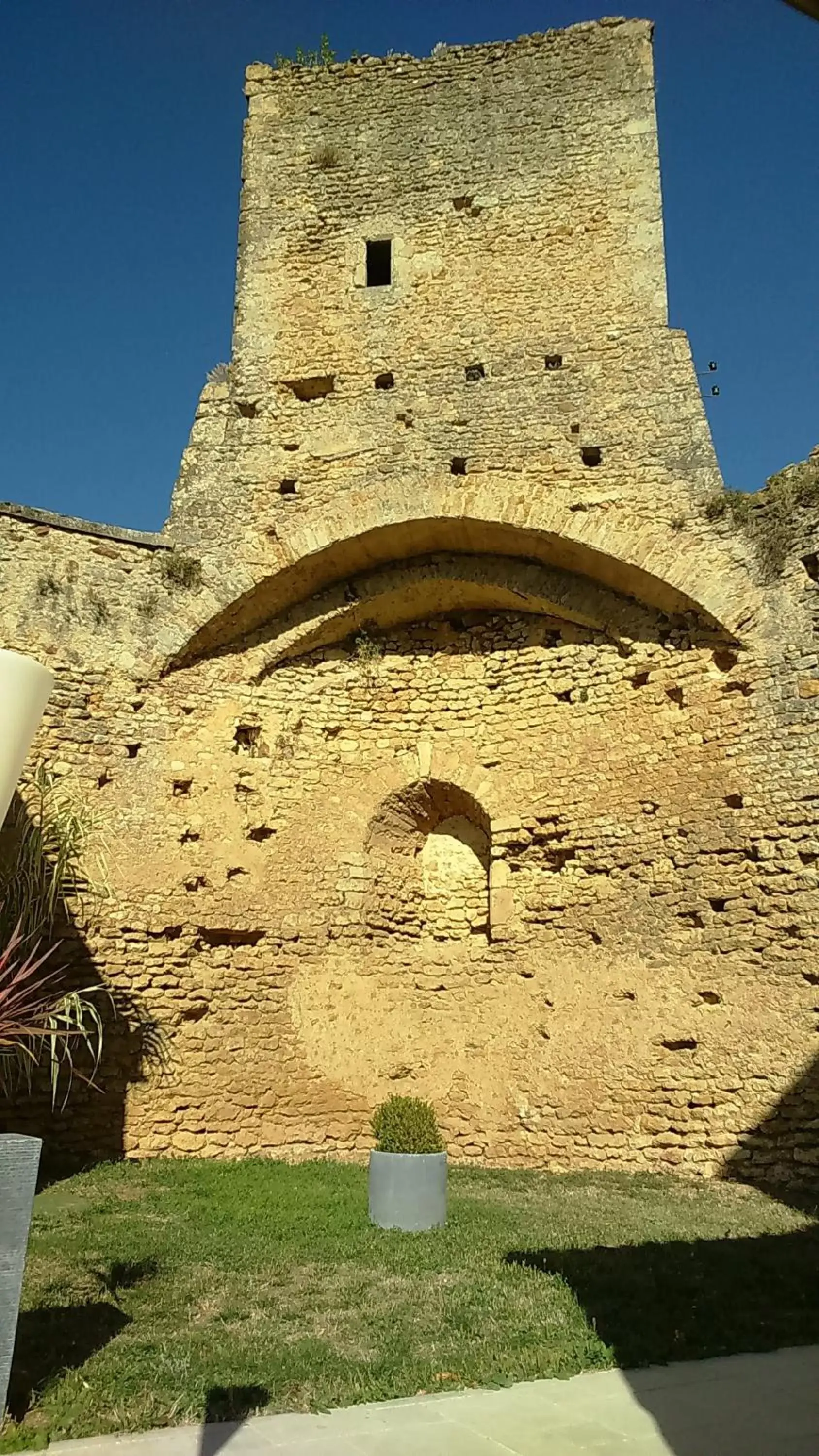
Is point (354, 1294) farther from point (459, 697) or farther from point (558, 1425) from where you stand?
point (459, 697)

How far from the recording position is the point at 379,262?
1220cm

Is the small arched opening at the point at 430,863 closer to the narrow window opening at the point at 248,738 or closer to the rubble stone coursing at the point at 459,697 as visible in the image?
the rubble stone coursing at the point at 459,697

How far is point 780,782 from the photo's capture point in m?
9.02

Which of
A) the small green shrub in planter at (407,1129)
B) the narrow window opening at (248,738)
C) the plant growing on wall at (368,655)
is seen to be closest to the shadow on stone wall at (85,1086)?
the narrow window opening at (248,738)

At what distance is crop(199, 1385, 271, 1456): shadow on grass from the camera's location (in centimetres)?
362

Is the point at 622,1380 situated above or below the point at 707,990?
below

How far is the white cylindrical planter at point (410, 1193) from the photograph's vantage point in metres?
6.80

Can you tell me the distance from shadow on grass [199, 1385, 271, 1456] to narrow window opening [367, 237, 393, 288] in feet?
35.9

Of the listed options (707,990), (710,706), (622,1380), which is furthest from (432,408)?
(622,1380)

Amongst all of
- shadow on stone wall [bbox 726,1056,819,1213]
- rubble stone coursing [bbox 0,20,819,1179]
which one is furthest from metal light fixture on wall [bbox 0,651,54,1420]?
shadow on stone wall [bbox 726,1056,819,1213]

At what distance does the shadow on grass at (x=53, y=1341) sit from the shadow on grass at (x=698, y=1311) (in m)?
2.22

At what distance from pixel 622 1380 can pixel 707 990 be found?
5172mm

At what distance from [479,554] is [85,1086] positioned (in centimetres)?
637

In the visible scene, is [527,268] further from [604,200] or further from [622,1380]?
[622,1380]
